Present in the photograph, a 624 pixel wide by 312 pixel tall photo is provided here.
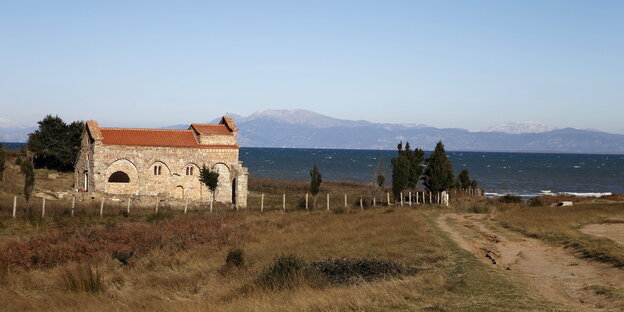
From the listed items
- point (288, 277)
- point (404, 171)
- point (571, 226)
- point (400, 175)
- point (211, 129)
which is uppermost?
point (211, 129)

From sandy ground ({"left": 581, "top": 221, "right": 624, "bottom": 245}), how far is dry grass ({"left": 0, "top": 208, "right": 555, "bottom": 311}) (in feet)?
25.2

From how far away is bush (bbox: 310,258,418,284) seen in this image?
17.6 m

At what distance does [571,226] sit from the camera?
32125mm

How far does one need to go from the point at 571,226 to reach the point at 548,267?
13.4 metres

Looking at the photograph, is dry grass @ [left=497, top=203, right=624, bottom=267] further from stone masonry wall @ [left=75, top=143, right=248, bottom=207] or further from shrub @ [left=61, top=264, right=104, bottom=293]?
stone masonry wall @ [left=75, top=143, right=248, bottom=207]

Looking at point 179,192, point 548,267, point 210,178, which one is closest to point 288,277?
point 548,267

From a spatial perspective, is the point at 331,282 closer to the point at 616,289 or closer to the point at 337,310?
the point at 337,310

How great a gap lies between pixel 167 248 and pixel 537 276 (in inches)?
604

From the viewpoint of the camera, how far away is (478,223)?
3531cm

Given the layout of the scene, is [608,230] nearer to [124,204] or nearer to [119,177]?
[124,204]

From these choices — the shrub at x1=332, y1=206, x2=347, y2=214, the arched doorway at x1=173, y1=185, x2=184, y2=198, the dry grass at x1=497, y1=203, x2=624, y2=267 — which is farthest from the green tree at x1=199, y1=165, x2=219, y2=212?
the dry grass at x1=497, y1=203, x2=624, y2=267

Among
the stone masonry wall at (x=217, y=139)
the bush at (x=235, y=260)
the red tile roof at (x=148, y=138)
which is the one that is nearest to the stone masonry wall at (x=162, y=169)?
the red tile roof at (x=148, y=138)

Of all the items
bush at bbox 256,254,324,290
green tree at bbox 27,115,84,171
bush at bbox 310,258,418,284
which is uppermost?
green tree at bbox 27,115,84,171

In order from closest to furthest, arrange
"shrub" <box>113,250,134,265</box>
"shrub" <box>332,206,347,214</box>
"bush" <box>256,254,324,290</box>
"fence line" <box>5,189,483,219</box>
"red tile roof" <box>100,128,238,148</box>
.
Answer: "bush" <box>256,254,324,290</box> < "shrub" <box>113,250,134,265</box> < "fence line" <box>5,189,483,219</box> < "shrub" <box>332,206,347,214</box> < "red tile roof" <box>100,128,238,148</box>
